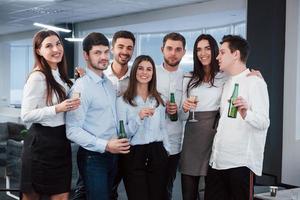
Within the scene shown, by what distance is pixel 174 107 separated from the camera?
2.67 metres

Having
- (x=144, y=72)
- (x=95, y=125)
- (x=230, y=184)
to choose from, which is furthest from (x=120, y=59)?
(x=230, y=184)

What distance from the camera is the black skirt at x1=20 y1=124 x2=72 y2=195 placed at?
236cm

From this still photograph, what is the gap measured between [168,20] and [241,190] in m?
6.63

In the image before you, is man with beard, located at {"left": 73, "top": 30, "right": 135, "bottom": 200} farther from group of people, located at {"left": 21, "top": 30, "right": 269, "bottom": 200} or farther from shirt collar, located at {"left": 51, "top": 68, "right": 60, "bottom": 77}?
shirt collar, located at {"left": 51, "top": 68, "right": 60, "bottom": 77}

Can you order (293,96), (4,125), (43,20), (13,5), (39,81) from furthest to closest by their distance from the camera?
(43,20) < (13,5) < (4,125) < (293,96) < (39,81)

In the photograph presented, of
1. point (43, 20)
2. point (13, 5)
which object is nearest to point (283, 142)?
point (13, 5)

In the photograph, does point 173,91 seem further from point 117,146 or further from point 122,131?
point 117,146

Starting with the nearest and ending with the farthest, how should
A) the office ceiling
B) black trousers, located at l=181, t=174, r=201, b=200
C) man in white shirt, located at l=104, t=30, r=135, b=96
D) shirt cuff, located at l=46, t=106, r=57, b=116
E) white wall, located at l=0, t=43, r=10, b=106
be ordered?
shirt cuff, located at l=46, t=106, r=57, b=116 → black trousers, located at l=181, t=174, r=201, b=200 → man in white shirt, located at l=104, t=30, r=135, b=96 → the office ceiling → white wall, located at l=0, t=43, r=10, b=106

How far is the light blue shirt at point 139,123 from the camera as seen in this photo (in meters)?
2.57

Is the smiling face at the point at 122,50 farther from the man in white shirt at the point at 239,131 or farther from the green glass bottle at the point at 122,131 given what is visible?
the man in white shirt at the point at 239,131

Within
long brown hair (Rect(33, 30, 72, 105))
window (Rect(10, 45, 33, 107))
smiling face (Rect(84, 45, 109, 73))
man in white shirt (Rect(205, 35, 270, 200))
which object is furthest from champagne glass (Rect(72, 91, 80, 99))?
window (Rect(10, 45, 33, 107))

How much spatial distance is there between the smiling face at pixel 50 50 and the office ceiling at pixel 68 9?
223 inches

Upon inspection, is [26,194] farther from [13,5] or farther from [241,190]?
[13,5]

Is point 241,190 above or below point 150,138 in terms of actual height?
below
